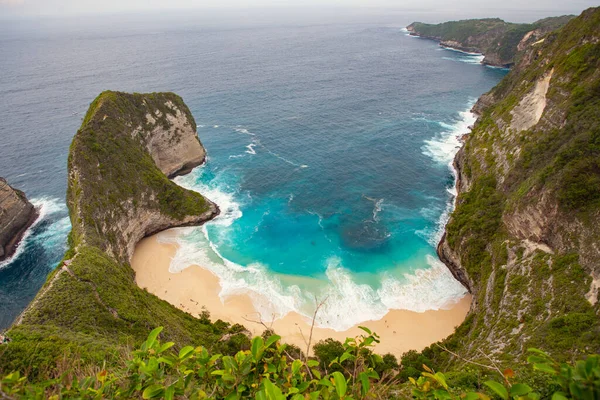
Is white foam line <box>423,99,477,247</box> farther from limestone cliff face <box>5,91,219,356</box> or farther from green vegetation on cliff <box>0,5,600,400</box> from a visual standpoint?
limestone cliff face <box>5,91,219,356</box>

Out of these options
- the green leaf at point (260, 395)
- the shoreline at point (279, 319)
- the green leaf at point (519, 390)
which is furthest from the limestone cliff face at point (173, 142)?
the green leaf at point (519, 390)

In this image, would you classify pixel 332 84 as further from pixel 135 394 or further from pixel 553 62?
pixel 135 394

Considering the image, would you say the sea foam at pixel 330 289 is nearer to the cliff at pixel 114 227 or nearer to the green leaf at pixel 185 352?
the cliff at pixel 114 227

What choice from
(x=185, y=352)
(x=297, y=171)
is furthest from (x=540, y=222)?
(x=297, y=171)

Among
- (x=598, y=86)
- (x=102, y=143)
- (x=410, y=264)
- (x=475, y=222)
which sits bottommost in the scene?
(x=410, y=264)

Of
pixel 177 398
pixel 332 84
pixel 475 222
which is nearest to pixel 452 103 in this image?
pixel 332 84

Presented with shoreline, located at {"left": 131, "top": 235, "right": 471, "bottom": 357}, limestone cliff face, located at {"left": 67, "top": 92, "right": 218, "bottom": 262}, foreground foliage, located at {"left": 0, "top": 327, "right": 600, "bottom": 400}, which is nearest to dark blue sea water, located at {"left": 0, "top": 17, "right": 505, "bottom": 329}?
shoreline, located at {"left": 131, "top": 235, "right": 471, "bottom": 357}
